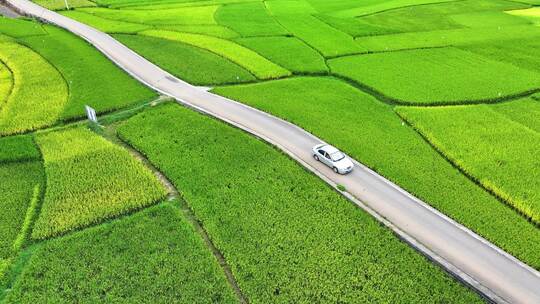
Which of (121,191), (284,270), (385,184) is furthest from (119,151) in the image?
(385,184)

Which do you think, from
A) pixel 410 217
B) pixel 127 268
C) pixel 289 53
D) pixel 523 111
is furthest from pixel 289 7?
pixel 127 268

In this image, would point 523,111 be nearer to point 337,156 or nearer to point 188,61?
point 337,156

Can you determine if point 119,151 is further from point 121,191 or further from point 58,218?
point 58,218

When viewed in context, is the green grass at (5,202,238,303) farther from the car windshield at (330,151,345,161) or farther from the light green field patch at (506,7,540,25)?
the light green field patch at (506,7,540,25)

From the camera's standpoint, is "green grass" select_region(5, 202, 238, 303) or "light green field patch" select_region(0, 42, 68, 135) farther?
"light green field patch" select_region(0, 42, 68, 135)

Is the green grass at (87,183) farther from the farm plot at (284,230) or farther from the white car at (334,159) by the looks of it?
the white car at (334,159)

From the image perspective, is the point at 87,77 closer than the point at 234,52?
Yes

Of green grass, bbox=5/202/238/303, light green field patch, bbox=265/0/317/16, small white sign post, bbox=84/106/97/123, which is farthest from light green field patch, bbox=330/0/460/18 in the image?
green grass, bbox=5/202/238/303
